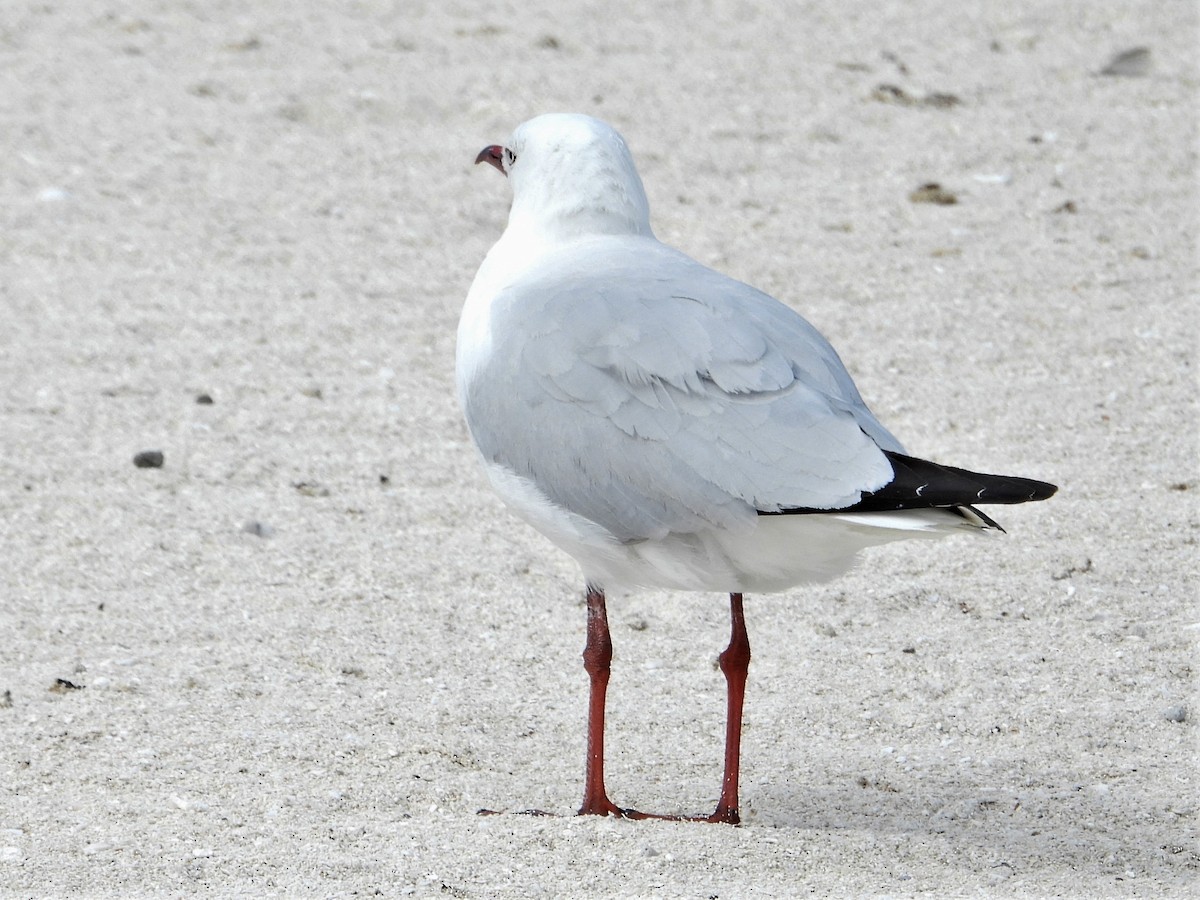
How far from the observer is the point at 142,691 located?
4117 mm

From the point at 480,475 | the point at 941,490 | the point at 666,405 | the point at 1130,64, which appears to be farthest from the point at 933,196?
the point at 941,490

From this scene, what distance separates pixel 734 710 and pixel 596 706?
0.31 metres

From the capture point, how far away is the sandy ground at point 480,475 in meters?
3.57

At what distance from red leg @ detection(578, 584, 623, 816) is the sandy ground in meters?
0.12

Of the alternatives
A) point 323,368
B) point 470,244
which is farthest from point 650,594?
point 470,244

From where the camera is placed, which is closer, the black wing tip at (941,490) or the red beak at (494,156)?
the black wing tip at (941,490)

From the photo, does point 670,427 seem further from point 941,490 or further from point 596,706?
point 596,706

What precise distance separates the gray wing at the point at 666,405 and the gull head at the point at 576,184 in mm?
266

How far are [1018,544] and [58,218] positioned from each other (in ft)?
14.1

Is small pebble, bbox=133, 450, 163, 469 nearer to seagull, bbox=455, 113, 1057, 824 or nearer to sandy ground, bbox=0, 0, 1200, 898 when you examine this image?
sandy ground, bbox=0, 0, 1200, 898

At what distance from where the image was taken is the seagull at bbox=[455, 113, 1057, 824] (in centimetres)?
314

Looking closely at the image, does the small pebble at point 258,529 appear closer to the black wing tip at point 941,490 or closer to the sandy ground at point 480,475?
the sandy ground at point 480,475

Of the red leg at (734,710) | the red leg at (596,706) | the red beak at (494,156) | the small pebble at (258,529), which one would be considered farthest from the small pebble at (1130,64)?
the red leg at (596,706)

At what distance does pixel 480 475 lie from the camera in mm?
5375
